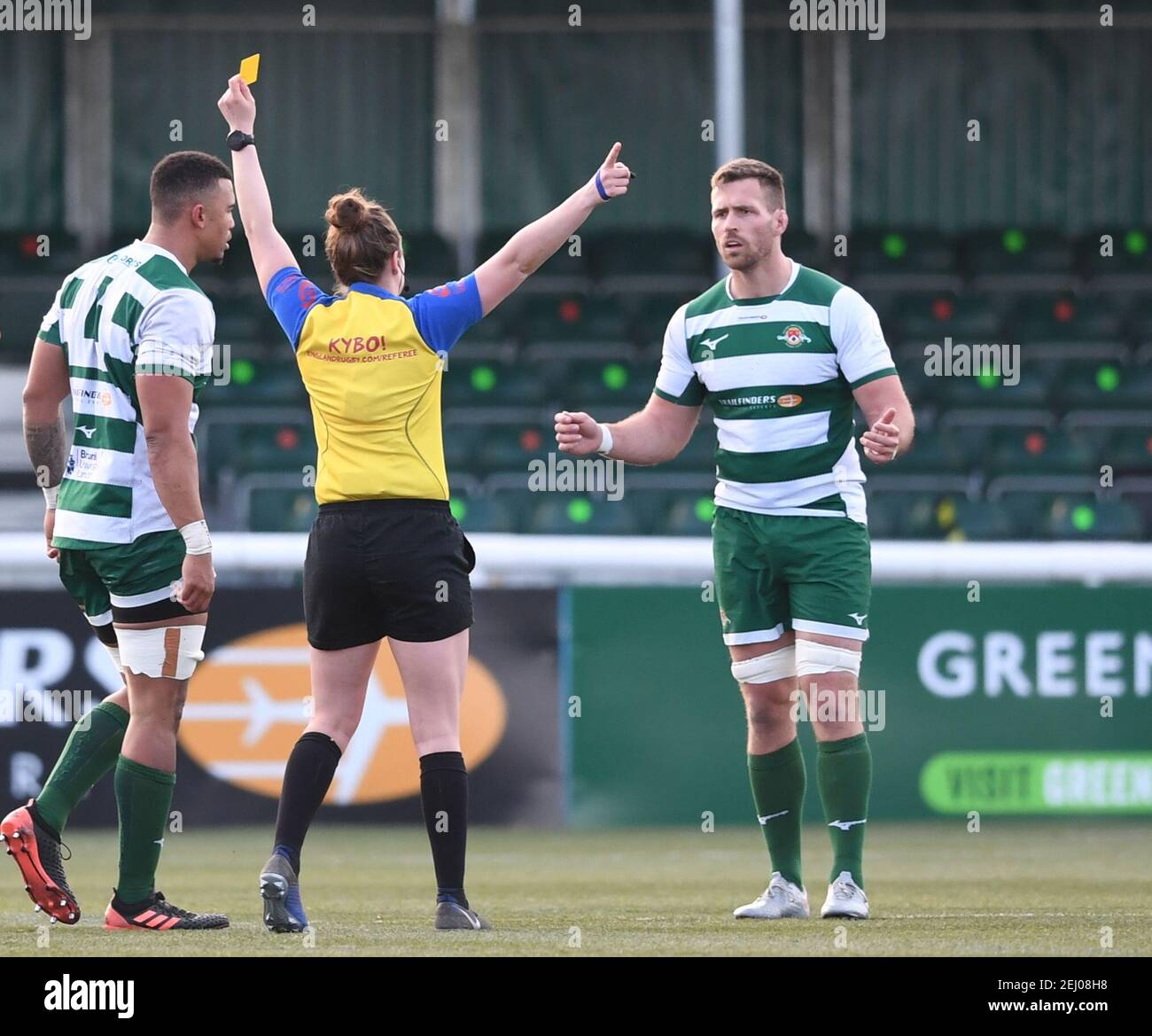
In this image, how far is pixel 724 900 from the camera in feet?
21.2

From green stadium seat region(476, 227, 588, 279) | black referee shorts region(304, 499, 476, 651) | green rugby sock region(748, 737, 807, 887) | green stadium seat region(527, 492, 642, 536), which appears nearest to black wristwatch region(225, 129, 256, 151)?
black referee shorts region(304, 499, 476, 651)

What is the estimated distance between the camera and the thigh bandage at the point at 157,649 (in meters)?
5.32

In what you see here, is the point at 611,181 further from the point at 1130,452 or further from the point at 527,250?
the point at 1130,452

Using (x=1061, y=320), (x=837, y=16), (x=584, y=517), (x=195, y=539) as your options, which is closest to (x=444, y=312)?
(x=195, y=539)

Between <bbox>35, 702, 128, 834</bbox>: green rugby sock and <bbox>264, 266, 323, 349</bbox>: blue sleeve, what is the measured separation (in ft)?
3.80

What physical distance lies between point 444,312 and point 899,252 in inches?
436

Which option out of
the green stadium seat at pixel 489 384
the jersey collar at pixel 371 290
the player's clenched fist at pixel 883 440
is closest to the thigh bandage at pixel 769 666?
the player's clenched fist at pixel 883 440

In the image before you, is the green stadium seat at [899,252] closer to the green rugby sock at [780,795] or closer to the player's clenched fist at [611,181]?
the green rugby sock at [780,795]

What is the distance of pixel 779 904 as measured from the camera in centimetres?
574

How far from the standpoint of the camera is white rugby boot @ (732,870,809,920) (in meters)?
5.72

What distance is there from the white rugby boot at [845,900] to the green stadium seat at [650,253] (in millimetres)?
10352

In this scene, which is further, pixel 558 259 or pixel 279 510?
pixel 558 259

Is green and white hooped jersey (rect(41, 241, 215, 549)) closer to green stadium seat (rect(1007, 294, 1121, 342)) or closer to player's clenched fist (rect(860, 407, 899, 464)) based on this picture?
player's clenched fist (rect(860, 407, 899, 464))

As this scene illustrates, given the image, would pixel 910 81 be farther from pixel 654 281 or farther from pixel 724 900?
pixel 724 900
